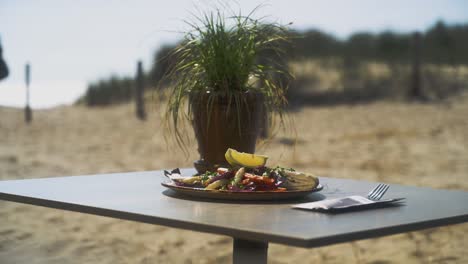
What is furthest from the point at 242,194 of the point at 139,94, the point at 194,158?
the point at 139,94

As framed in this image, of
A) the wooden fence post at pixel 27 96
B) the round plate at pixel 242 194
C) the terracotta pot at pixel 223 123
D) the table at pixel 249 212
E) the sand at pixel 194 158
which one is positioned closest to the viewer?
the table at pixel 249 212

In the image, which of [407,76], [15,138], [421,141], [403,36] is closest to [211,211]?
[421,141]

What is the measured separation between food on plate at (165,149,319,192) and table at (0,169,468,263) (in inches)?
2.3

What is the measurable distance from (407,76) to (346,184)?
1186 centimetres

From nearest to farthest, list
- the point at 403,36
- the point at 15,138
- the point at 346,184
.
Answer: the point at 346,184
the point at 15,138
the point at 403,36

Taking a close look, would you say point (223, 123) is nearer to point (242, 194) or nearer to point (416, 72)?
point (242, 194)

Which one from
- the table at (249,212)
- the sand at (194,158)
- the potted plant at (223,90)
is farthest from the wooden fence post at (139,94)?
the table at (249,212)

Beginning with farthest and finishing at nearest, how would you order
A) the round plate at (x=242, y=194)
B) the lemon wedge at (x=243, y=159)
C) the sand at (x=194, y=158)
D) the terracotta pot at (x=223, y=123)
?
1. the sand at (x=194, y=158)
2. the terracotta pot at (x=223, y=123)
3. the lemon wedge at (x=243, y=159)
4. the round plate at (x=242, y=194)

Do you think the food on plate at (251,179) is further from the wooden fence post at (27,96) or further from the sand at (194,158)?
the wooden fence post at (27,96)

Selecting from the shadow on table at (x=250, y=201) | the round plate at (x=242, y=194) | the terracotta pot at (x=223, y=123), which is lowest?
the shadow on table at (x=250, y=201)

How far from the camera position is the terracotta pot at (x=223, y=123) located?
216cm

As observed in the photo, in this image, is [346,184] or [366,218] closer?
[366,218]

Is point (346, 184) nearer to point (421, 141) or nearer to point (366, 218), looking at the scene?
point (366, 218)

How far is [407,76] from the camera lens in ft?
44.6
